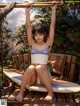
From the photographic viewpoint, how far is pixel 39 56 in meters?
5.22

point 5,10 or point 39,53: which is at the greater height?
point 5,10

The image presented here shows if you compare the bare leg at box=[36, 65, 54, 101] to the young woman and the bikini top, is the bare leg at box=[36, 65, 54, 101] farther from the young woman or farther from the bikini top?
the bikini top

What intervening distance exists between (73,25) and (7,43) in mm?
2801

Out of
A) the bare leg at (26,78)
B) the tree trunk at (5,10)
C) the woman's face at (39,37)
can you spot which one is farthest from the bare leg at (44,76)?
the tree trunk at (5,10)

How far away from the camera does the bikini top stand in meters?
5.16

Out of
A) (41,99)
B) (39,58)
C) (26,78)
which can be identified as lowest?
(41,99)

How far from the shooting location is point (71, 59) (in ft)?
20.6

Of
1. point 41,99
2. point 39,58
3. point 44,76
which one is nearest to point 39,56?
point 39,58

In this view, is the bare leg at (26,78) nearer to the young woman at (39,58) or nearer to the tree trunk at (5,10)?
the young woman at (39,58)

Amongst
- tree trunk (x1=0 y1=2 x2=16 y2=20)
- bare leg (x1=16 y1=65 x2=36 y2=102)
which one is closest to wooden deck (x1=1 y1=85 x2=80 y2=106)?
bare leg (x1=16 y1=65 x2=36 y2=102)

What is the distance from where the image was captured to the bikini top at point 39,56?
516 cm

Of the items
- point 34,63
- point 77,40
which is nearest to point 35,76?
point 34,63

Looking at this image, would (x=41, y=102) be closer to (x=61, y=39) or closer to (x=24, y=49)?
(x=61, y=39)

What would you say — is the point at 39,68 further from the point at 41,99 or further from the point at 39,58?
the point at 41,99
